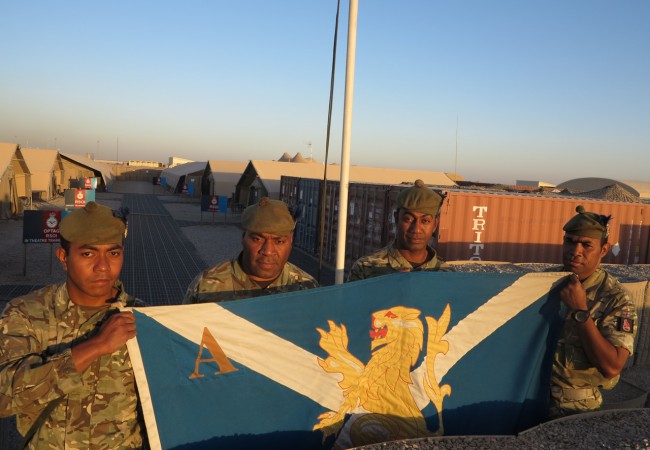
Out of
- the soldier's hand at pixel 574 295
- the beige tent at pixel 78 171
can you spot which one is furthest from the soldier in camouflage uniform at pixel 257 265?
the beige tent at pixel 78 171

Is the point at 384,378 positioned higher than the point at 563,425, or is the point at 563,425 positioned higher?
the point at 384,378

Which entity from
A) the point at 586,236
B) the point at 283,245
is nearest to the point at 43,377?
the point at 283,245

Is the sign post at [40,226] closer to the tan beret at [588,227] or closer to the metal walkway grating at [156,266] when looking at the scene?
the metal walkway grating at [156,266]

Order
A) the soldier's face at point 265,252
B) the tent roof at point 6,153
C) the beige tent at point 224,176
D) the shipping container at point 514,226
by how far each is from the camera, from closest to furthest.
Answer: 1. the soldier's face at point 265,252
2. the shipping container at point 514,226
3. the tent roof at point 6,153
4. the beige tent at point 224,176

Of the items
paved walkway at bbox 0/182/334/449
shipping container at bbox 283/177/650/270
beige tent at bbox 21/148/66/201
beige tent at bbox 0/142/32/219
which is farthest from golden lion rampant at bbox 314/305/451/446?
beige tent at bbox 21/148/66/201

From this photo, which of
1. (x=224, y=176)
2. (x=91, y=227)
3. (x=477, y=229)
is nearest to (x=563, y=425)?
(x=91, y=227)

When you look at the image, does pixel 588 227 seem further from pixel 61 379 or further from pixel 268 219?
pixel 61 379
